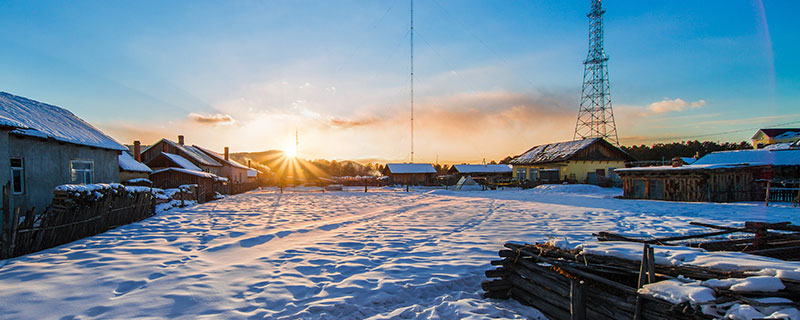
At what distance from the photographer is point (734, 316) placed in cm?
301

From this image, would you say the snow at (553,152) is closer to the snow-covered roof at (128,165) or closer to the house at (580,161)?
the house at (580,161)

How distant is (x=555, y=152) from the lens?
4062 cm

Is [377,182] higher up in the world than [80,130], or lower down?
lower down

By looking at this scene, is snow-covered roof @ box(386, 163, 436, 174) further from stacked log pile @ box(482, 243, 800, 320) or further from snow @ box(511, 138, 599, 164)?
stacked log pile @ box(482, 243, 800, 320)

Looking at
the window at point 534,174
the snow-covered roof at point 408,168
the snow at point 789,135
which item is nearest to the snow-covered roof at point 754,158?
the window at point 534,174

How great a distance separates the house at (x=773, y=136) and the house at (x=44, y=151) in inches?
2924

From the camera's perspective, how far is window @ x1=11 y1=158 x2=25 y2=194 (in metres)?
12.6

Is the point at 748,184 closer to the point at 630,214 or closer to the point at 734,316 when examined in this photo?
the point at 630,214

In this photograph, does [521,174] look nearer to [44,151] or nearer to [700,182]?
[700,182]

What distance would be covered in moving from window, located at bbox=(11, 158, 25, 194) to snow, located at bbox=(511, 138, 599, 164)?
3998 cm

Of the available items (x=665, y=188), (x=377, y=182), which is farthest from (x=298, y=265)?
(x=377, y=182)

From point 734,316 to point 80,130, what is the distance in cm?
2462

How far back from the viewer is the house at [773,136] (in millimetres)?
49719

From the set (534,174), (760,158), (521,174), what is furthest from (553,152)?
(760,158)
